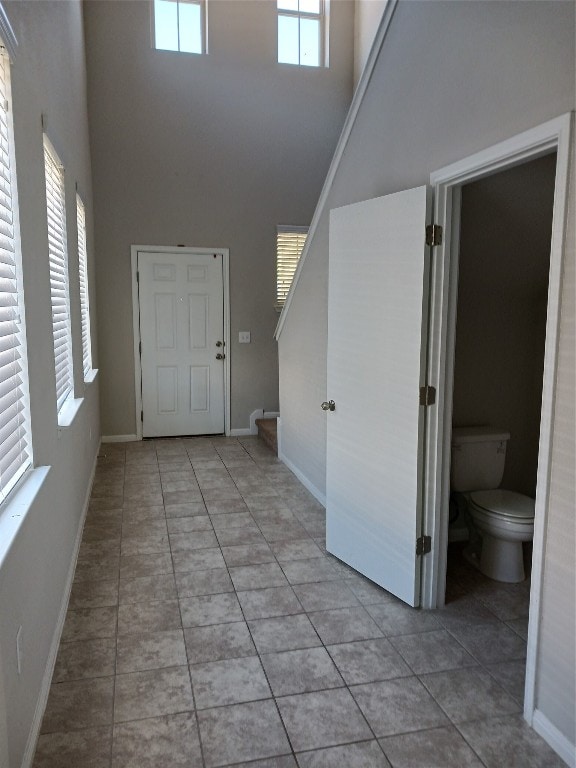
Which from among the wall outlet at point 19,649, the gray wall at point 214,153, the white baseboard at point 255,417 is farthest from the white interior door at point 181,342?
the wall outlet at point 19,649

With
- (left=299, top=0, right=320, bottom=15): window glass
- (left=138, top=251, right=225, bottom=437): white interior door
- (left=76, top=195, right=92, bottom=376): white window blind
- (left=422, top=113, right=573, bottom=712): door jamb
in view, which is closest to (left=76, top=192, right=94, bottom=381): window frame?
(left=76, top=195, right=92, bottom=376): white window blind

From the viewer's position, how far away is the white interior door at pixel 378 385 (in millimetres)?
2672

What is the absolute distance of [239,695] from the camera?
219 cm

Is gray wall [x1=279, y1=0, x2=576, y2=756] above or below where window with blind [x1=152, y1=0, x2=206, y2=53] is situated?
below

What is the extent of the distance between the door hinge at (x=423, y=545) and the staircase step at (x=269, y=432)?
289 centimetres

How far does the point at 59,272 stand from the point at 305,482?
96.2 inches

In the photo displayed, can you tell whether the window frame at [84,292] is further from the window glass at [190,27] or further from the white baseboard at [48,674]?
the window glass at [190,27]

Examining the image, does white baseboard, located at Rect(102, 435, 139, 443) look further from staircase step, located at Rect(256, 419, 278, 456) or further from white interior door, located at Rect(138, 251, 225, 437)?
staircase step, located at Rect(256, 419, 278, 456)

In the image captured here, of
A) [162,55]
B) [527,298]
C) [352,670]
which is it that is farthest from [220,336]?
[352,670]

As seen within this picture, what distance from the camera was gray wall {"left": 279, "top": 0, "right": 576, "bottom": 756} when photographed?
182 centimetres

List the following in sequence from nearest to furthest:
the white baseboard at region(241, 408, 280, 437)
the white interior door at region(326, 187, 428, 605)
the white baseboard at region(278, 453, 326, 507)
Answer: the white interior door at region(326, 187, 428, 605) < the white baseboard at region(278, 453, 326, 507) < the white baseboard at region(241, 408, 280, 437)

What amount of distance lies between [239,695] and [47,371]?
153 cm

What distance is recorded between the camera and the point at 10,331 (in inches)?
74.1

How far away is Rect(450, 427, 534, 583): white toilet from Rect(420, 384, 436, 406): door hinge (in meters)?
0.70
